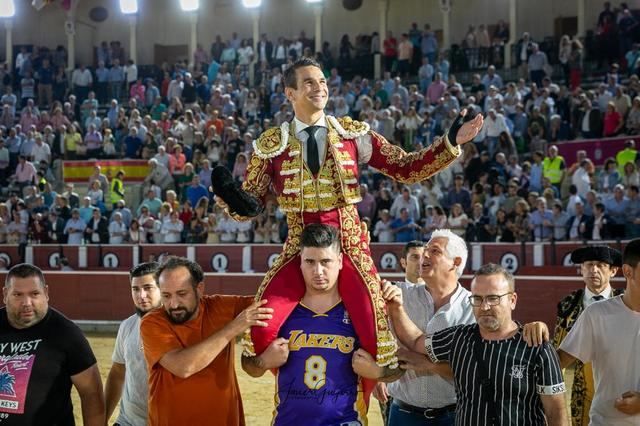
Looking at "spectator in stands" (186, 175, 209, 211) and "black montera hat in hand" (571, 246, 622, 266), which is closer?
"black montera hat in hand" (571, 246, 622, 266)

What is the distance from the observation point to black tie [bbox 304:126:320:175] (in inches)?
140

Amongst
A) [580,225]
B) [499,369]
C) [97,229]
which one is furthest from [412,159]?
[97,229]

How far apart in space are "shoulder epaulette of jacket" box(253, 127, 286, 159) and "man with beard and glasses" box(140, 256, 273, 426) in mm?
524

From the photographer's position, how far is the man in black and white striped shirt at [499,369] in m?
3.07

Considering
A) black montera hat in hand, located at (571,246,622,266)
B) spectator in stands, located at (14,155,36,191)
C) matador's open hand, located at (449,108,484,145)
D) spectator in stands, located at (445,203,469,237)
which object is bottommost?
black montera hat in hand, located at (571,246,622,266)

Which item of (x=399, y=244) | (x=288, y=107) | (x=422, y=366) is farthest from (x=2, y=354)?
(x=288, y=107)

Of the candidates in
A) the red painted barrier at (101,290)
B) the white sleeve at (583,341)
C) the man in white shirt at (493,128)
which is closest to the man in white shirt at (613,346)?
the white sleeve at (583,341)

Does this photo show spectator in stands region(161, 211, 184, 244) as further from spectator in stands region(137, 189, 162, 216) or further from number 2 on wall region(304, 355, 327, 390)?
number 2 on wall region(304, 355, 327, 390)

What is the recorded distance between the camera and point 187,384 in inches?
136

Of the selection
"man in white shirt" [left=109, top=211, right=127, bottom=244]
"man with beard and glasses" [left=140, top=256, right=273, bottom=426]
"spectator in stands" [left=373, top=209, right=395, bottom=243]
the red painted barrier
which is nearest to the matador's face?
"man with beard and glasses" [left=140, top=256, right=273, bottom=426]

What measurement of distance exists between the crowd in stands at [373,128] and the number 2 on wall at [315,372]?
5.40 meters

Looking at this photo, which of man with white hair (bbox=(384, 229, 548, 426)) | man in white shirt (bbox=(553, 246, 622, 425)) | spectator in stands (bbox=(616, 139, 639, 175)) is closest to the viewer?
man with white hair (bbox=(384, 229, 548, 426))

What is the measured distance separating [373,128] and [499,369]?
10.5 meters

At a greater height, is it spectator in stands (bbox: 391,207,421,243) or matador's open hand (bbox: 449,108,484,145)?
matador's open hand (bbox: 449,108,484,145)
